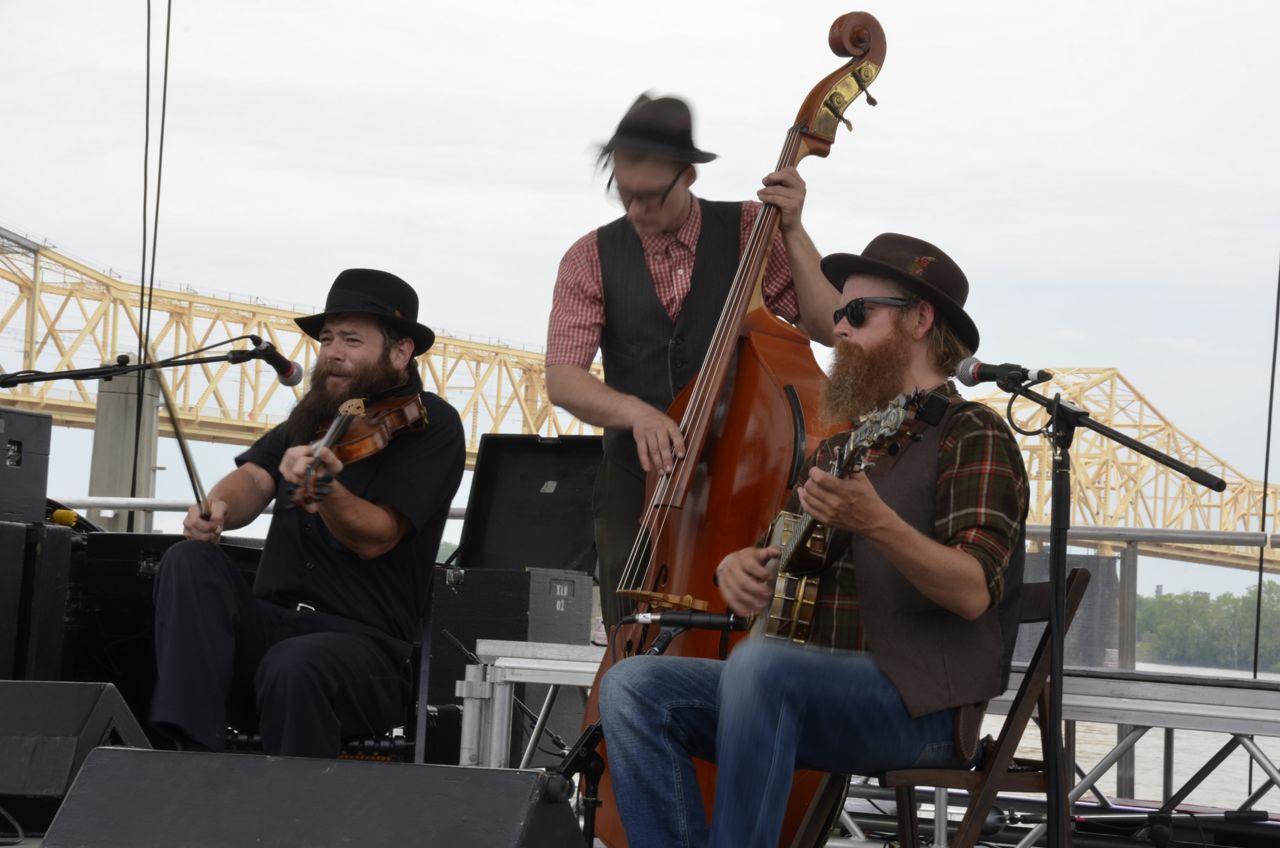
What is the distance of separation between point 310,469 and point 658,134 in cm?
104

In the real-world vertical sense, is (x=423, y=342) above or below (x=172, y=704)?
above

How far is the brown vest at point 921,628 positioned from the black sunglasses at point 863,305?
26 centimetres

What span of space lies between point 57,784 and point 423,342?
1.34 m

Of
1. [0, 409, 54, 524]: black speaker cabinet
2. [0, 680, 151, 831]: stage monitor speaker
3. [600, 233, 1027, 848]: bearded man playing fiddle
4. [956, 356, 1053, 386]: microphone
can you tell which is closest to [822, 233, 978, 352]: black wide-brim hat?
[600, 233, 1027, 848]: bearded man playing fiddle

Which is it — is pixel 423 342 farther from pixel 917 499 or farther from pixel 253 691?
pixel 917 499

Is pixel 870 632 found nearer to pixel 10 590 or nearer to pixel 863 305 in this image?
pixel 863 305

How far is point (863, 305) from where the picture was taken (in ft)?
8.60

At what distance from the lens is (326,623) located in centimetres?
321

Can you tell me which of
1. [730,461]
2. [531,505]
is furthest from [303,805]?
[531,505]

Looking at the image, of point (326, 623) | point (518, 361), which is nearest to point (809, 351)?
point (326, 623)

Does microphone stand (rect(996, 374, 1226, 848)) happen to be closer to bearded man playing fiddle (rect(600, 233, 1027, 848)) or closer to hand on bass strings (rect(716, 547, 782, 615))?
bearded man playing fiddle (rect(600, 233, 1027, 848))

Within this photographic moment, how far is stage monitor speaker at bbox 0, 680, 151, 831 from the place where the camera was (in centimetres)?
261

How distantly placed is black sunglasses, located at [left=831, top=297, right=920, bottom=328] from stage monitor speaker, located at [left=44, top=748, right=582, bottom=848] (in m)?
0.99

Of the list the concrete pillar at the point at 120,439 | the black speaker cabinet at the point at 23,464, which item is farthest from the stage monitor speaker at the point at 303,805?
the concrete pillar at the point at 120,439
